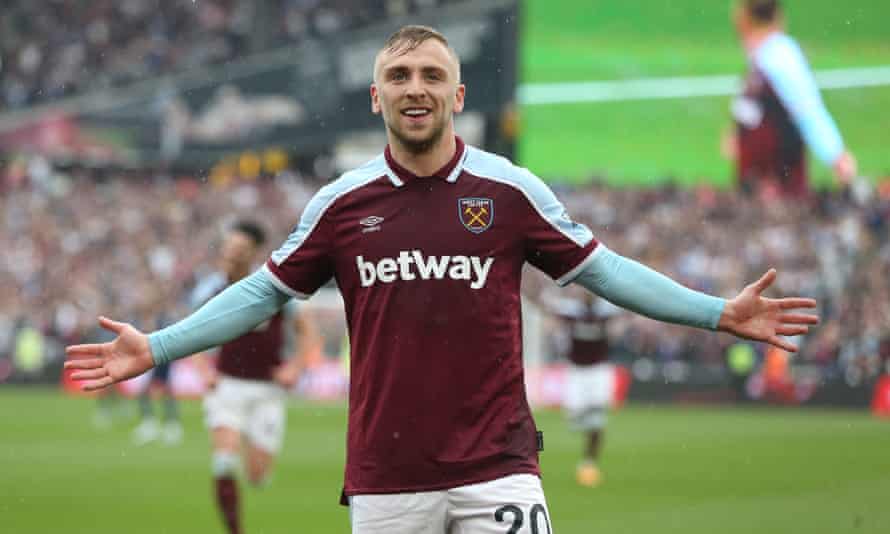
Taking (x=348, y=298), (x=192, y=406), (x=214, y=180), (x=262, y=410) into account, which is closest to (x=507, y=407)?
(x=348, y=298)

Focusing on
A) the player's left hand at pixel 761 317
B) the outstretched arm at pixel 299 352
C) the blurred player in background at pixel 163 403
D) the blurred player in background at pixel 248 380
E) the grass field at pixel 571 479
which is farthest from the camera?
the blurred player in background at pixel 163 403

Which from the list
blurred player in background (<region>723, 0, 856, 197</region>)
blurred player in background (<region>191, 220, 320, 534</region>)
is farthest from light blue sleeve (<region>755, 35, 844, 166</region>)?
blurred player in background (<region>191, 220, 320, 534</region>)

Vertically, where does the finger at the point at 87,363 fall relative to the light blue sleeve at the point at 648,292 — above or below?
below

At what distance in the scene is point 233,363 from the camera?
12.2 m

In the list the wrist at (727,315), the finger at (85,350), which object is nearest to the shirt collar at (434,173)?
the wrist at (727,315)

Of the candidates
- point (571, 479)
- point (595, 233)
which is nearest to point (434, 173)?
point (571, 479)

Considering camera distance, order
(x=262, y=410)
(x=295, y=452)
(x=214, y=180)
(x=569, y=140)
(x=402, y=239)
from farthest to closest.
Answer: (x=214, y=180) < (x=569, y=140) < (x=295, y=452) < (x=262, y=410) < (x=402, y=239)

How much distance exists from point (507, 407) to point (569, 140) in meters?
24.9

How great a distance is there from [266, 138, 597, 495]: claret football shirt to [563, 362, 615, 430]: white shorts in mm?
11896

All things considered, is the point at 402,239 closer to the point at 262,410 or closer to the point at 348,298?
the point at 348,298

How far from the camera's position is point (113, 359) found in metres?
4.92

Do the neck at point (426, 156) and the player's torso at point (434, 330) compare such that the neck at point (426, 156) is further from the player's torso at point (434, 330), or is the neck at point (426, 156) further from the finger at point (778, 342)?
the finger at point (778, 342)

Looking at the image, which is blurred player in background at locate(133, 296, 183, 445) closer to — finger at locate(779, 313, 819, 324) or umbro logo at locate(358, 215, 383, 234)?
umbro logo at locate(358, 215, 383, 234)

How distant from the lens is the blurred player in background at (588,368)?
16.6 m
